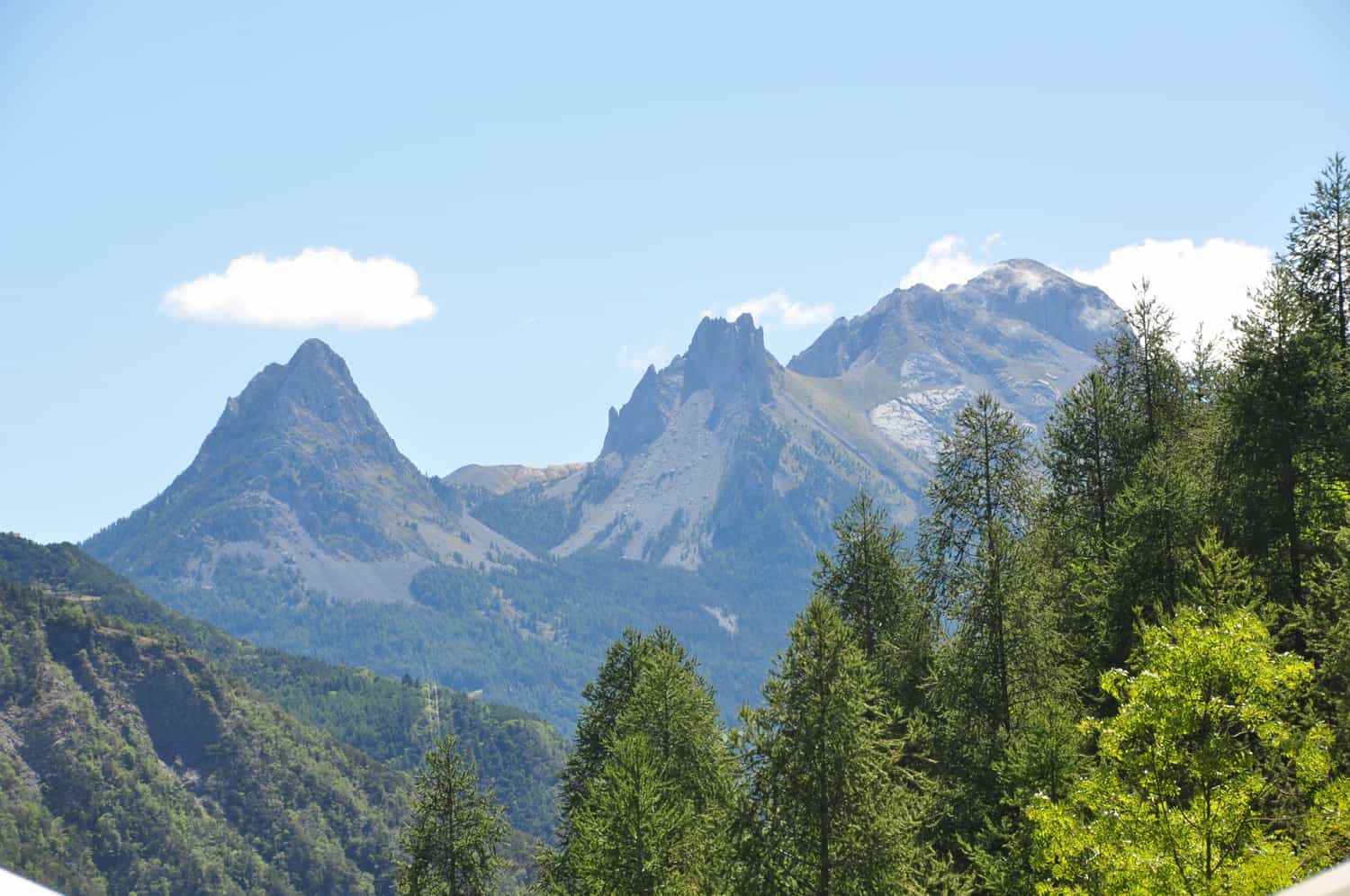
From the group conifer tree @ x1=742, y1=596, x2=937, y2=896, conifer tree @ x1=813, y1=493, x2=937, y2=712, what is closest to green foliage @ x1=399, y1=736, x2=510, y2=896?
conifer tree @ x1=813, y1=493, x2=937, y2=712

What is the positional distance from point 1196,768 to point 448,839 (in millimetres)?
28557

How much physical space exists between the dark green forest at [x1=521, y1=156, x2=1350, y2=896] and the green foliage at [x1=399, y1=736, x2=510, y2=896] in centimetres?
369

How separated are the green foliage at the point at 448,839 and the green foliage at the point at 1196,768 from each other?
81.8 ft

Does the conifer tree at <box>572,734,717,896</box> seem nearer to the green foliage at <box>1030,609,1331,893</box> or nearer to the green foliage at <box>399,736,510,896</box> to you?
the green foliage at <box>399,736,510,896</box>

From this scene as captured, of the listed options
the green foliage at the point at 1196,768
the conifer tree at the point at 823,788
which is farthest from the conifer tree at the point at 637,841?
the green foliage at the point at 1196,768

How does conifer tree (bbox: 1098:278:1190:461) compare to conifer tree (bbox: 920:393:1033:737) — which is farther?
conifer tree (bbox: 1098:278:1190:461)

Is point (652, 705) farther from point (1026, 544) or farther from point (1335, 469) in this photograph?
point (1335, 469)

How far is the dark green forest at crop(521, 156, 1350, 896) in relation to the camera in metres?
Result: 18.6

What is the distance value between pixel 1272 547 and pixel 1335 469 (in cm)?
288

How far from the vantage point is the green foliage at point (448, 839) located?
127 feet

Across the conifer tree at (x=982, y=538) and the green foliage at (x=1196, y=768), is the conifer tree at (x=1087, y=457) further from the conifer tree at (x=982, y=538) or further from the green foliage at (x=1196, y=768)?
the green foliage at (x=1196, y=768)

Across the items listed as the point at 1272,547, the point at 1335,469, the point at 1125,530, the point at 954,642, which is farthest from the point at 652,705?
the point at 1335,469

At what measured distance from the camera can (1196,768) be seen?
18.0 m

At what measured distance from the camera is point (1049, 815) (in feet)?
66.8
